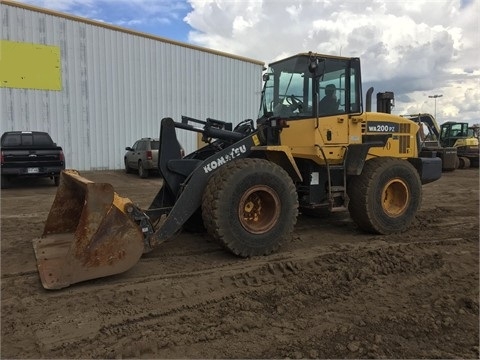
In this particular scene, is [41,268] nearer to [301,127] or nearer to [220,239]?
[220,239]

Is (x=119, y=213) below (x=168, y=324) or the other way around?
the other way around

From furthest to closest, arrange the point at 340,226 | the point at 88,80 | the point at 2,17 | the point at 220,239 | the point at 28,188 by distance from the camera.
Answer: the point at 88,80
the point at 2,17
the point at 28,188
the point at 340,226
the point at 220,239

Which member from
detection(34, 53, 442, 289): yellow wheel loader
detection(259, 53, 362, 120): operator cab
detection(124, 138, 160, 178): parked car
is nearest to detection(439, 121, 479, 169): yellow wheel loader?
detection(124, 138, 160, 178): parked car

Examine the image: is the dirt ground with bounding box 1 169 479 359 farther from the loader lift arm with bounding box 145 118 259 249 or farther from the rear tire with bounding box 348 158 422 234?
the loader lift arm with bounding box 145 118 259 249

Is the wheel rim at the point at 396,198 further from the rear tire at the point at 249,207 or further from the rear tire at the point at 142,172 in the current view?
the rear tire at the point at 142,172

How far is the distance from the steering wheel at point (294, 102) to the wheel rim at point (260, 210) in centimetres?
162

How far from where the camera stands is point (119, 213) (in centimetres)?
470

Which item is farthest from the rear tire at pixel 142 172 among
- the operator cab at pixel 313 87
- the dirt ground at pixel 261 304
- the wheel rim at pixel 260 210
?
the wheel rim at pixel 260 210

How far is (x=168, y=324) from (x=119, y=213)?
1426 mm

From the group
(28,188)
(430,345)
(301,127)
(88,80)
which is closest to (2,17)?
(88,80)

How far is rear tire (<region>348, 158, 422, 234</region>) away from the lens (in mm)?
6844

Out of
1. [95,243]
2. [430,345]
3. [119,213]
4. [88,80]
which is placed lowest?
[430,345]

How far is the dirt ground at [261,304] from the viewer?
347 centimetres

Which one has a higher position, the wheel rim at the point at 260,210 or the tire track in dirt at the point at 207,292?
the wheel rim at the point at 260,210
